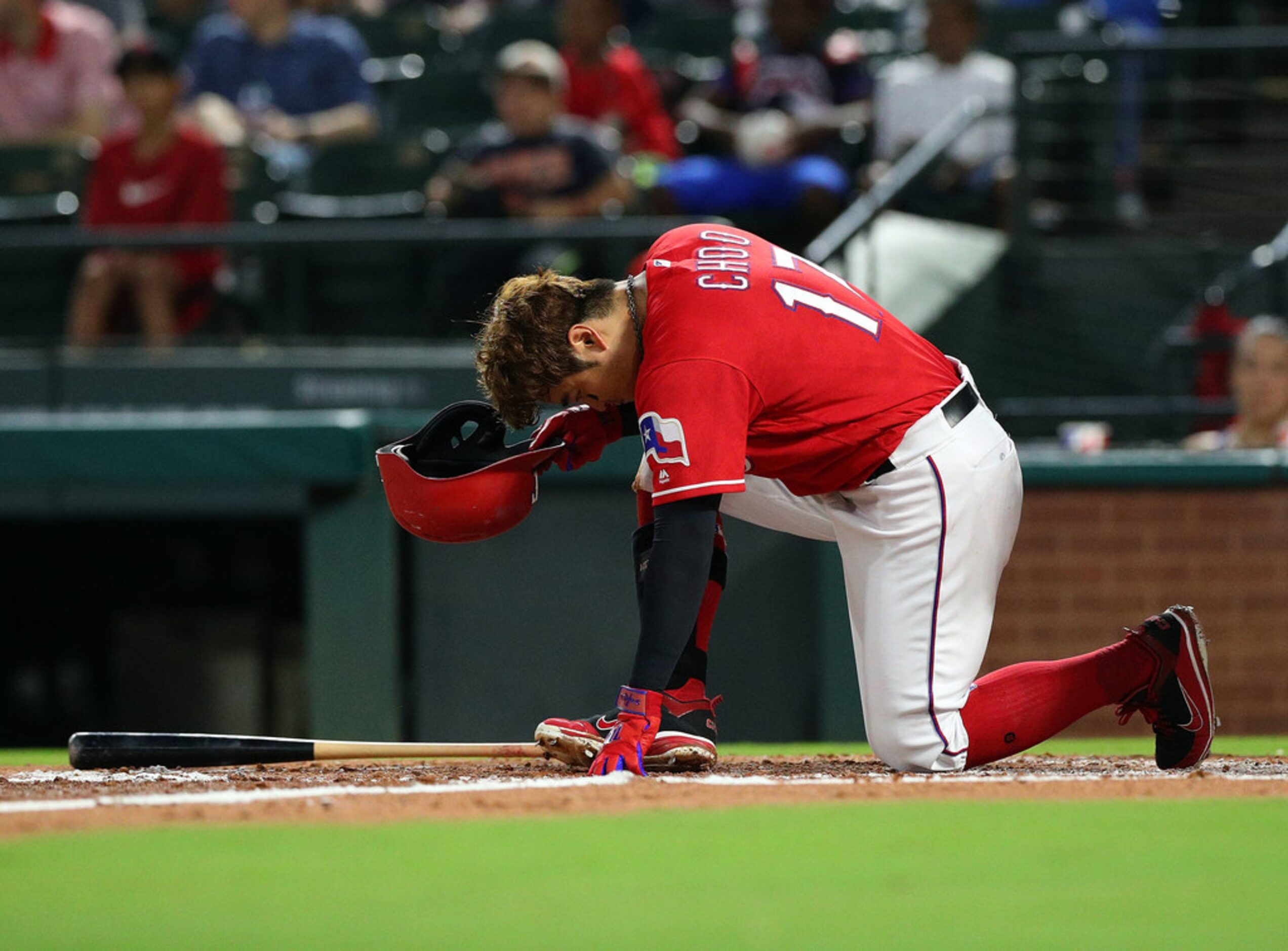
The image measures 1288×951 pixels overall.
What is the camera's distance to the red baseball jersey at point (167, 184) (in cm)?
758

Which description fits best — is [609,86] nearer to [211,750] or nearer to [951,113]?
[951,113]

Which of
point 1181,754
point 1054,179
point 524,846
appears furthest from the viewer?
point 1054,179

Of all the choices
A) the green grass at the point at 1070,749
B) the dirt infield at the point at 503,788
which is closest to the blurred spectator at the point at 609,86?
the green grass at the point at 1070,749

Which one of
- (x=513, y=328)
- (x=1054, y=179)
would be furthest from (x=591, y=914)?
(x=1054, y=179)

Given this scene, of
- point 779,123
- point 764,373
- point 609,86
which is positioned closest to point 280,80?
point 609,86

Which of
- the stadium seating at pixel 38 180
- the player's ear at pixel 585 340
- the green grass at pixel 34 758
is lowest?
the green grass at pixel 34 758

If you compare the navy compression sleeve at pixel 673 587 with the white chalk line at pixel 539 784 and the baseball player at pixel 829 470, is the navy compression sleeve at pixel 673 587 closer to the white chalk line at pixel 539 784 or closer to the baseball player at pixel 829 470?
the baseball player at pixel 829 470

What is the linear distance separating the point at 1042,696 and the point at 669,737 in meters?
0.80

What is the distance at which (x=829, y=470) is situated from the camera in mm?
3709

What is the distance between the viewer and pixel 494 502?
387cm

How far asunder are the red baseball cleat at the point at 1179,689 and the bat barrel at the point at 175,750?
6.04 ft

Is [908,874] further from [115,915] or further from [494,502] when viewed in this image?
[494,502]

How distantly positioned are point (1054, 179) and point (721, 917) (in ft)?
19.8

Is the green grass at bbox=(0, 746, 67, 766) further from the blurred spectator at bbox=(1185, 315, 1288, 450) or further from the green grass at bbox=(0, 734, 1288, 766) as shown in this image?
the blurred spectator at bbox=(1185, 315, 1288, 450)
